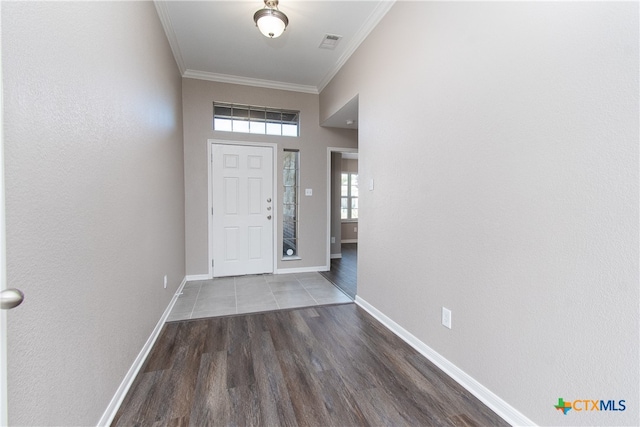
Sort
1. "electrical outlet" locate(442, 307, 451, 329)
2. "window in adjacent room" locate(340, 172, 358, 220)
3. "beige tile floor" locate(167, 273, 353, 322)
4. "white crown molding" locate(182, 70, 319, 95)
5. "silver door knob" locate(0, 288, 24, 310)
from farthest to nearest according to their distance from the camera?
"window in adjacent room" locate(340, 172, 358, 220), "white crown molding" locate(182, 70, 319, 95), "beige tile floor" locate(167, 273, 353, 322), "electrical outlet" locate(442, 307, 451, 329), "silver door knob" locate(0, 288, 24, 310)

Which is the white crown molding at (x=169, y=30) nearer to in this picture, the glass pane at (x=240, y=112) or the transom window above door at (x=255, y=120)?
the transom window above door at (x=255, y=120)

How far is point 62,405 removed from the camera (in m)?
1.06

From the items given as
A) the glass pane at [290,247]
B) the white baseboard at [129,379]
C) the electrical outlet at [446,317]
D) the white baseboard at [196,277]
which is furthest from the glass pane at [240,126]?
the electrical outlet at [446,317]

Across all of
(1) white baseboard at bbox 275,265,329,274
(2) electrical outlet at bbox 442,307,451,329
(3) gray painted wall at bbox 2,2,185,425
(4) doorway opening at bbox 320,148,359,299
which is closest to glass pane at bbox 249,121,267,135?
(4) doorway opening at bbox 320,148,359,299

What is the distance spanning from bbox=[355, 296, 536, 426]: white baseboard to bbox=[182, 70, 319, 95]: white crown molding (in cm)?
347

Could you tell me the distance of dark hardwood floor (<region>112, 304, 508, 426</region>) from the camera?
146cm

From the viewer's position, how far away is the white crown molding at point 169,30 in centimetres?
240

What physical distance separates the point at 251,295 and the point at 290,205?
1.58 metres

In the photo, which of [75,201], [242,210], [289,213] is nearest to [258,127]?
[242,210]

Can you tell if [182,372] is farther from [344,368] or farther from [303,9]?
[303,9]

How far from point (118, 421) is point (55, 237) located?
1070 millimetres

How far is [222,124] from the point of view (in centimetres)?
401

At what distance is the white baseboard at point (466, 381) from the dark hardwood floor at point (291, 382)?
0.05 meters

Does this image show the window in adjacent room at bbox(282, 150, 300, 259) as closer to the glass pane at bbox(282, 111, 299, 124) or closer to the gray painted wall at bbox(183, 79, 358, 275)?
the gray painted wall at bbox(183, 79, 358, 275)
